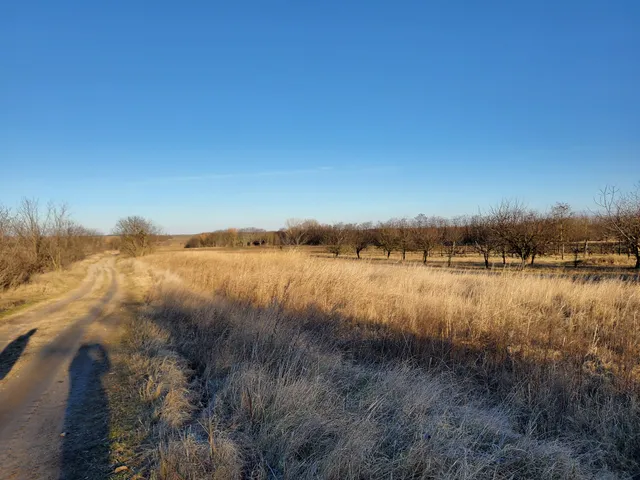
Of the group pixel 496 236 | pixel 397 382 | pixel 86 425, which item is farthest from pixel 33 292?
pixel 496 236

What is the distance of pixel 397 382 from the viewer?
14.8 feet

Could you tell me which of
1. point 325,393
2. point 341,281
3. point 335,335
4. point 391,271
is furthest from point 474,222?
point 325,393

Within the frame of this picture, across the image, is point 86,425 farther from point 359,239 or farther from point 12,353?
point 359,239

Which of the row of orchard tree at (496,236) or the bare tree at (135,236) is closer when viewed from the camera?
the row of orchard tree at (496,236)

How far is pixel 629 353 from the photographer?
6.05 metres

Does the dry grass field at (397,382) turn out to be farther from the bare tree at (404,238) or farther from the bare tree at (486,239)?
the bare tree at (404,238)

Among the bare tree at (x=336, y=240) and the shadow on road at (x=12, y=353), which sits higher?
the bare tree at (x=336, y=240)

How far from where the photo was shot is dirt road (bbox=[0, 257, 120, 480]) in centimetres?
351

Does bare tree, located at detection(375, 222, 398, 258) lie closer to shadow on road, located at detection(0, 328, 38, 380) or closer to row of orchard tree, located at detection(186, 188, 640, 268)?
row of orchard tree, located at detection(186, 188, 640, 268)

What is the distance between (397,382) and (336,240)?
46.5 metres

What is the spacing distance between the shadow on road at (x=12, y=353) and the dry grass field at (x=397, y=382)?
2249mm

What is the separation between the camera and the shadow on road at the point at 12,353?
6.72 meters

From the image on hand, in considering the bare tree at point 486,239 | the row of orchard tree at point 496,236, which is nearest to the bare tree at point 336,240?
the row of orchard tree at point 496,236

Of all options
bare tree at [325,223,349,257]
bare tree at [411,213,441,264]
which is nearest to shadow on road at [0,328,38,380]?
bare tree at [411,213,441,264]
